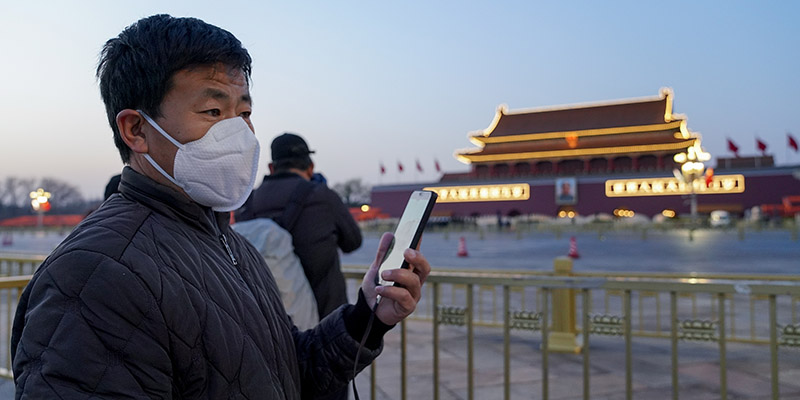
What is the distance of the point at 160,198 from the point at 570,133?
40.6m

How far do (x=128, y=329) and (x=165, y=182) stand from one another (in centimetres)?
34

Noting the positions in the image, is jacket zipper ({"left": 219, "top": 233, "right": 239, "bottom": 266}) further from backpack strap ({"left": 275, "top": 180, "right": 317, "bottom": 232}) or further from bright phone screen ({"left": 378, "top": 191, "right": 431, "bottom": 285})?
backpack strap ({"left": 275, "top": 180, "right": 317, "bottom": 232})

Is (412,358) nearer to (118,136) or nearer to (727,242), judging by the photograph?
(118,136)

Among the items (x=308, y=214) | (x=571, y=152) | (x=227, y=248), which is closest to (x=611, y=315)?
(x=308, y=214)

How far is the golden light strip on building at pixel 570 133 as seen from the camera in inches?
1483

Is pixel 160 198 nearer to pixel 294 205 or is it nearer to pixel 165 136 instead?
pixel 165 136

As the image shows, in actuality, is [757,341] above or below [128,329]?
below

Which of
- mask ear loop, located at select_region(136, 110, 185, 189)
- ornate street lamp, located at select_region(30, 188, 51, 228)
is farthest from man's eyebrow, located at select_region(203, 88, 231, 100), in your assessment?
ornate street lamp, located at select_region(30, 188, 51, 228)

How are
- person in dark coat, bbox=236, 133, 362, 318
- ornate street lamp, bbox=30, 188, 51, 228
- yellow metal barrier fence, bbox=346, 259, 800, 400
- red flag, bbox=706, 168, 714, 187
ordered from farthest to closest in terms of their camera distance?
red flag, bbox=706, 168, 714, 187, ornate street lamp, bbox=30, 188, 51, 228, person in dark coat, bbox=236, 133, 362, 318, yellow metal barrier fence, bbox=346, 259, 800, 400

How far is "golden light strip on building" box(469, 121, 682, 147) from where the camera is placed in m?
37.7

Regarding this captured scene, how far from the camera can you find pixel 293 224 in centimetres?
287

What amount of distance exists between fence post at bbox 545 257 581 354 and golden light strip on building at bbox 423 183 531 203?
3434cm

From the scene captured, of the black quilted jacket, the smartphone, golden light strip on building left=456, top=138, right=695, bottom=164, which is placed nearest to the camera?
the black quilted jacket

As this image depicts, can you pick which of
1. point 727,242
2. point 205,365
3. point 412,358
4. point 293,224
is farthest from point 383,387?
point 727,242
